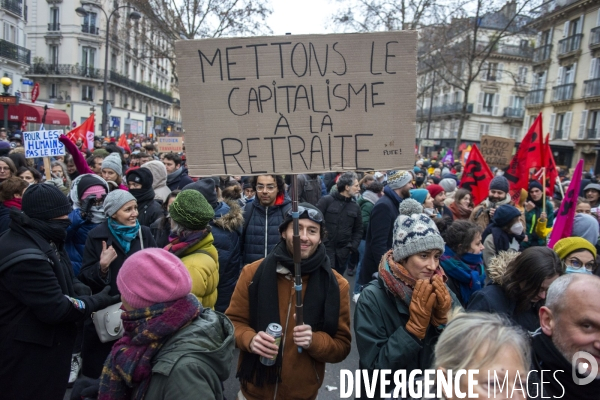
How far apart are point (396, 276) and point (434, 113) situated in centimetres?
5513

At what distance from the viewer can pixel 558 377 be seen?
1751 mm

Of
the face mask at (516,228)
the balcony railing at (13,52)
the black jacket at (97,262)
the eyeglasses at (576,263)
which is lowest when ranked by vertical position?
the black jacket at (97,262)

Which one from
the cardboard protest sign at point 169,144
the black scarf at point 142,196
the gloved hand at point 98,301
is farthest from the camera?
the cardboard protest sign at point 169,144

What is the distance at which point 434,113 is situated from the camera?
5369 cm

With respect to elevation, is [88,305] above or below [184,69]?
below

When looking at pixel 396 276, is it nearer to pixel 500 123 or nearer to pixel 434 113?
pixel 500 123

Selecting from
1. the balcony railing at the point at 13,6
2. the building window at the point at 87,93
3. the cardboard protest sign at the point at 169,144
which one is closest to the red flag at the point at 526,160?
the cardboard protest sign at the point at 169,144

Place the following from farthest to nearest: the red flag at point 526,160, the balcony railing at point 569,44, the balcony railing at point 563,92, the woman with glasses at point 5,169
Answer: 1. the balcony railing at point 563,92
2. the balcony railing at point 569,44
3. the red flag at point 526,160
4. the woman with glasses at point 5,169

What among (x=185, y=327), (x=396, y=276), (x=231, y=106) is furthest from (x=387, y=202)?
(x=185, y=327)

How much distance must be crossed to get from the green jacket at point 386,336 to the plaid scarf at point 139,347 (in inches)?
38.0

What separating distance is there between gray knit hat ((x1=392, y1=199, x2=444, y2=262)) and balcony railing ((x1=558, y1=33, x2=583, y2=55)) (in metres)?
31.6

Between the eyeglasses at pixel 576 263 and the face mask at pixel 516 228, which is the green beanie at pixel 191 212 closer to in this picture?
the eyeglasses at pixel 576 263

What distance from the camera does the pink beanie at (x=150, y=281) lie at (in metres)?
1.76

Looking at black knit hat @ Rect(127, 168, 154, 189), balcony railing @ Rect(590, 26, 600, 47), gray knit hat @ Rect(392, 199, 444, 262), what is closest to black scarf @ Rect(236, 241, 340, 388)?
gray knit hat @ Rect(392, 199, 444, 262)
